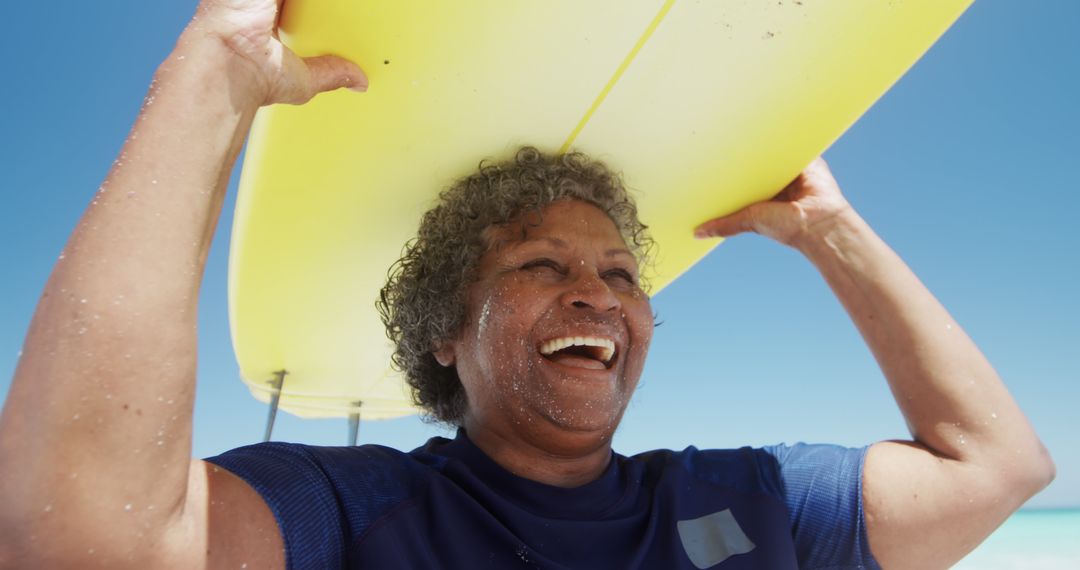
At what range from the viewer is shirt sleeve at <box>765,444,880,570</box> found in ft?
5.07

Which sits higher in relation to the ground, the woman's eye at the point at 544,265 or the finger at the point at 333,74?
the finger at the point at 333,74

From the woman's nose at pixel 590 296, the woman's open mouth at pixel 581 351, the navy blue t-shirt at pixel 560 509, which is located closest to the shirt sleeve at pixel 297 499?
the navy blue t-shirt at pixel 560 509

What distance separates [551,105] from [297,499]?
1.03 meters

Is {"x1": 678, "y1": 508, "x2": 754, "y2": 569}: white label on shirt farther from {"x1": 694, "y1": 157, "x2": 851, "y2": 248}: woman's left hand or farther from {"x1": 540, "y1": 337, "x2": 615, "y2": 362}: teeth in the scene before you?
{"x1": 694, "y1": 157, "x2": 851, "y2": 248}: woman's left hand

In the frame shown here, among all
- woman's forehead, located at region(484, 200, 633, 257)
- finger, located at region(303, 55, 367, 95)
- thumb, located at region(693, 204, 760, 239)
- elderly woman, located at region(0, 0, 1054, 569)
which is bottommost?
elderly woman, located at region(0, 0, 1054, 569)

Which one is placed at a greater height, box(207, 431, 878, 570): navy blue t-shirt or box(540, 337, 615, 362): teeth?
box(540, 337, 615, 362): teeth

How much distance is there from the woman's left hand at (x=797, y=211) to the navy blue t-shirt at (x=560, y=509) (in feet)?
2.20

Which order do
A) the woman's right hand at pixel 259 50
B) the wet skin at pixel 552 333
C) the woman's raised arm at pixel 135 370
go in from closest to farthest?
the woman's raised arm at pixel 135 370 → the woman's right hand at pixel 259 50 → the wet skin at pixel 552 333

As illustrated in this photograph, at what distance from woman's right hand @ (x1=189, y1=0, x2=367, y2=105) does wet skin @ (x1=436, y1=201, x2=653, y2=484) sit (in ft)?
2.26

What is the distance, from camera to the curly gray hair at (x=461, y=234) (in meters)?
1.79

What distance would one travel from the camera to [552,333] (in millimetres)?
1526

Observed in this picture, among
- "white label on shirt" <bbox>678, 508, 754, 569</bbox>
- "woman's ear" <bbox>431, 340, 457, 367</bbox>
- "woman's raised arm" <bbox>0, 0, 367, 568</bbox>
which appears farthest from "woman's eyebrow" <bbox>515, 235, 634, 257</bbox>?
"woman's raised arm" <bbox>0, 0, 367, 568</bbox>

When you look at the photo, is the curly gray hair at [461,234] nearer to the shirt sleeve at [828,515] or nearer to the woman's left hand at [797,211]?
the woman's left hand at [797,211]

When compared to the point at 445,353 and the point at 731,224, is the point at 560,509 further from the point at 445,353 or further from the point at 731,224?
the point at 731,224
